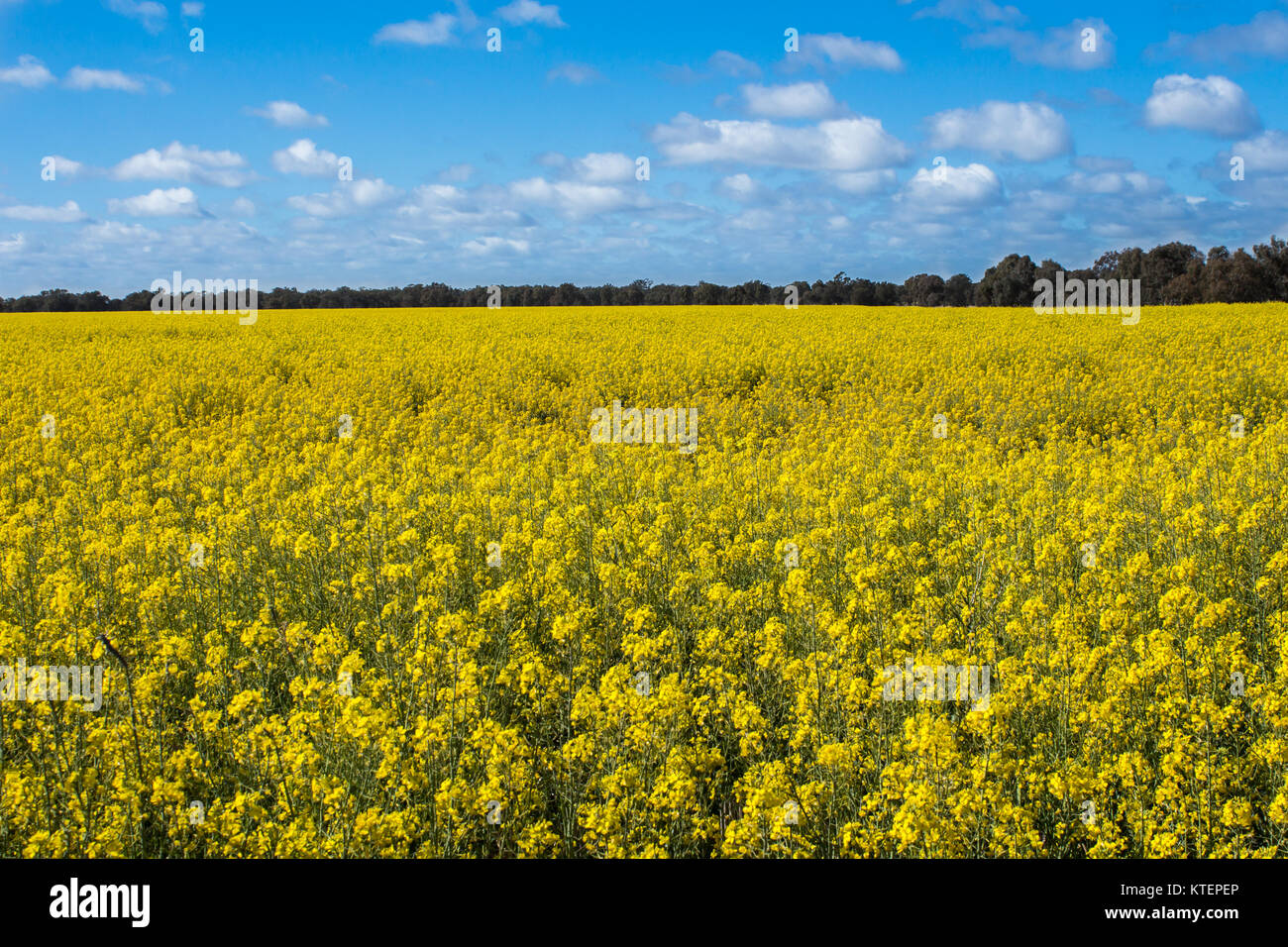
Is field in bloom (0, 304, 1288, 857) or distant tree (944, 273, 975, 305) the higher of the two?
distant tree (944, 273, 975, 305)

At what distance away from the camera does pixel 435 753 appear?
3.45 meters

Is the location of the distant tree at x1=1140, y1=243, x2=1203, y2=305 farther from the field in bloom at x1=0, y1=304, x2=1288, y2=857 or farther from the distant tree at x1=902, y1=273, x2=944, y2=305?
the field in bloom at x1=0, y1=304, x2=1288, y2=857

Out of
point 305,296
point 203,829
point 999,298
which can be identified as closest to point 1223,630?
point 203,829

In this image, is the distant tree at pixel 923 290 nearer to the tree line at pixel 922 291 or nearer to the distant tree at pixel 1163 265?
the tree line at pixel 922 291

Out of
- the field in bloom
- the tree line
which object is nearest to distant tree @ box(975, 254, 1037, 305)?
the tree line

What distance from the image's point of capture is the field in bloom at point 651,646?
124 inches

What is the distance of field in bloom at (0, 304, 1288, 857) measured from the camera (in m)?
3.15

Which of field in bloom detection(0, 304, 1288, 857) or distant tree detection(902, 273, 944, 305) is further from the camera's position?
distant tree detection(902, 273, 944, 305)

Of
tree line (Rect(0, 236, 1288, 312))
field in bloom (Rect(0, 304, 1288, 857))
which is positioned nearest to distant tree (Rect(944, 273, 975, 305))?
tree line (Rect(0, 236, 1288, 312))

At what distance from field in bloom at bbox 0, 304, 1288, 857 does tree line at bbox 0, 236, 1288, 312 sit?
49512mm

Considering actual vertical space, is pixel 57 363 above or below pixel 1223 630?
above

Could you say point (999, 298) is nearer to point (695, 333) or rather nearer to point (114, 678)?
point (695, 333)

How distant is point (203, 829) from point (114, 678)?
3.96 feet
